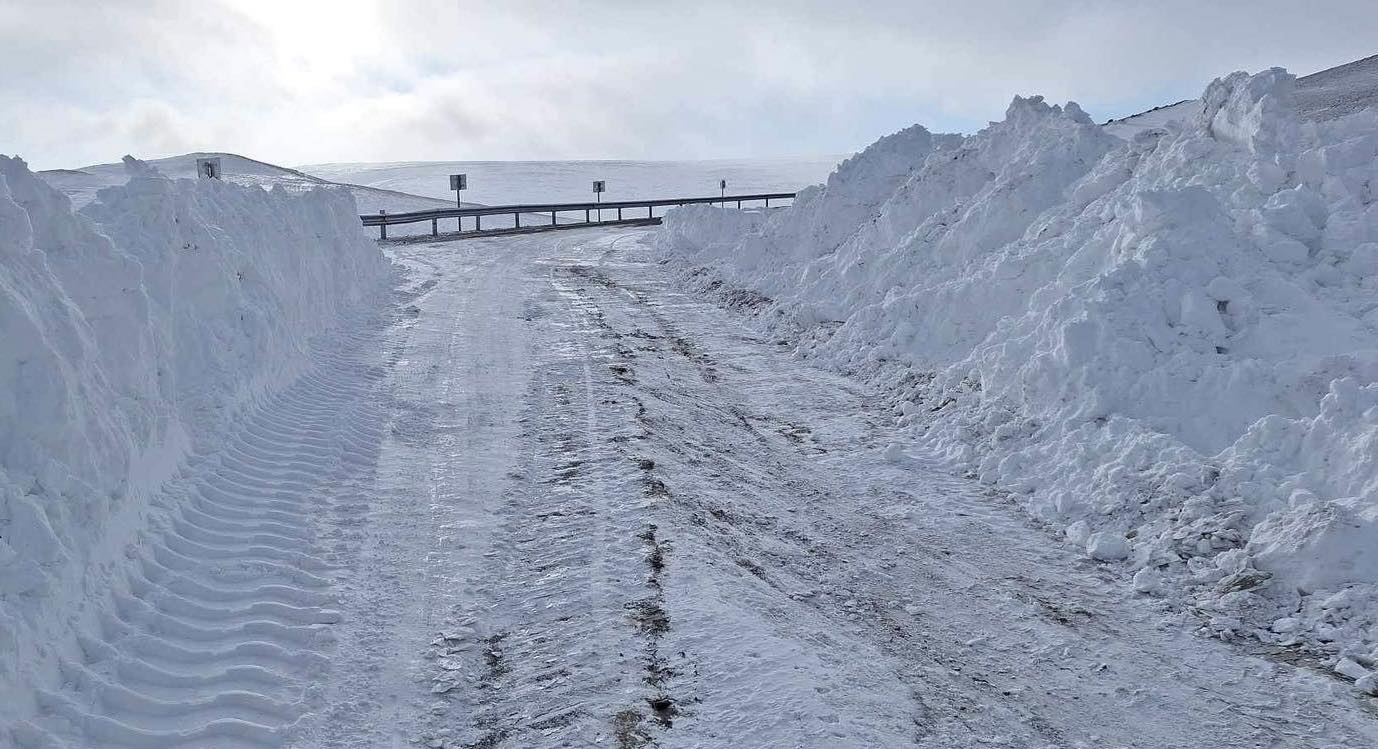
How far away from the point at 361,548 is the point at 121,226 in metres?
4.74

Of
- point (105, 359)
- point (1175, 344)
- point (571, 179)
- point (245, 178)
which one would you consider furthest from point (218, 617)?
point (571, 179)

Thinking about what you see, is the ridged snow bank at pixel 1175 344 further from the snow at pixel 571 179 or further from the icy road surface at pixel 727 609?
the snow at pixel 571 179

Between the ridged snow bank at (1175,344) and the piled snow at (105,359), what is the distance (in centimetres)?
700

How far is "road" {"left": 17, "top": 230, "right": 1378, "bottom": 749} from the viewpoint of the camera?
4910mm

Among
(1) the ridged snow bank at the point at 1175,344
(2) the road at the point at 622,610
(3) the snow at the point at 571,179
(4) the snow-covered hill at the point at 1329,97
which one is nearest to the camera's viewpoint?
(2) the road at the point at 622,610

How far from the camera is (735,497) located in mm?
8242

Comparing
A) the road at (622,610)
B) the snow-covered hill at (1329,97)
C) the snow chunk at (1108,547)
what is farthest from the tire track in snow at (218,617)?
the snow-covered hill at (1329,97)

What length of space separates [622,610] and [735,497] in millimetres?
2507

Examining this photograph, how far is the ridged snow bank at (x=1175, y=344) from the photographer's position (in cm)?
660

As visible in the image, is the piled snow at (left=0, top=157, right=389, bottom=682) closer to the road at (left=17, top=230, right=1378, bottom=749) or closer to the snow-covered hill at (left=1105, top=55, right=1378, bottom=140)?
the road at (left=17, top=230, right=1378, bottom=749)

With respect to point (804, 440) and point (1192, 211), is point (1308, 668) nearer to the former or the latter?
point (804, 440)

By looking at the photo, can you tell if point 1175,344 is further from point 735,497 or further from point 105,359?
point 105,359

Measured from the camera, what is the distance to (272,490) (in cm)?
779

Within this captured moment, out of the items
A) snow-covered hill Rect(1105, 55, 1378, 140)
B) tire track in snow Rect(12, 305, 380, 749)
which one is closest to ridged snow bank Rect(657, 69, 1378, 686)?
snow-covered hill Rect(1105, 55, 1378, 140)
